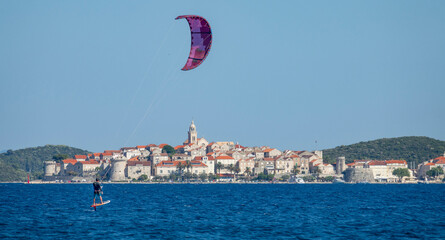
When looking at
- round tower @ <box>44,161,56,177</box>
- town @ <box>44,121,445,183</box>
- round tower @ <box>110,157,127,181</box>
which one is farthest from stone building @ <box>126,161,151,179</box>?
round tower @ <box>44,161,56,177</box>

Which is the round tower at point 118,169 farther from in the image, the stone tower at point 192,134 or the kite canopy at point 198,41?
the kite canopy at point 198,41

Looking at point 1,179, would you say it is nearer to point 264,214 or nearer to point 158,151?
point 158,151

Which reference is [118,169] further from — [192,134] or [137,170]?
[192,134]

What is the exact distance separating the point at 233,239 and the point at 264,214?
529 inches

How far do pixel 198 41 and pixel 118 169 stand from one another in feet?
381

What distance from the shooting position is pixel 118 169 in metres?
147

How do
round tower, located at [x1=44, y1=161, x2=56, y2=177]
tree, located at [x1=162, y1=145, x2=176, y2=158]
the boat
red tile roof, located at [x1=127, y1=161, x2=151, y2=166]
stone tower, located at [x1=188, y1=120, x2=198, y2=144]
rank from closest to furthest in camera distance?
red tile roof, located at [x1=127, y1=161, x2=151, y2=166] < the boat < round tower, located at [x1=44, y1=161, x2=56, y2=177] < tree, located at [x1=162, y1=145, x2=176, y2=158] < stone tower, located at [x1=188, y1=120, x2=198, y2=144]

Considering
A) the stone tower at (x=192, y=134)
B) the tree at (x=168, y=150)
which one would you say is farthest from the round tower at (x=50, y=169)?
the stone tower at (x=192, y=134)

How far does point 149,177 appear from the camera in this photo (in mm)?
148000

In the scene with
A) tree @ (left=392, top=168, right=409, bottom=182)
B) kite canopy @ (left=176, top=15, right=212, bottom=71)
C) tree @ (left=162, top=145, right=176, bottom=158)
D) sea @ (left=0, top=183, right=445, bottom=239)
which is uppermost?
tree @ (left=162, top=145, right=176, bottom=158)

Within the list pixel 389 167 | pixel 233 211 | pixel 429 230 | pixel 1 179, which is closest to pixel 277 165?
pixel 389 167

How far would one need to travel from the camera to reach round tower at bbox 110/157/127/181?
14638 cm

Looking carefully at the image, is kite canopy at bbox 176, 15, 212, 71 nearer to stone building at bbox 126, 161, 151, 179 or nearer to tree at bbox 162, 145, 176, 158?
stone building at bbox 126, 161, 151, 179

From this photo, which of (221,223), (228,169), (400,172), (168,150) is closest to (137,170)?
(228,169)
